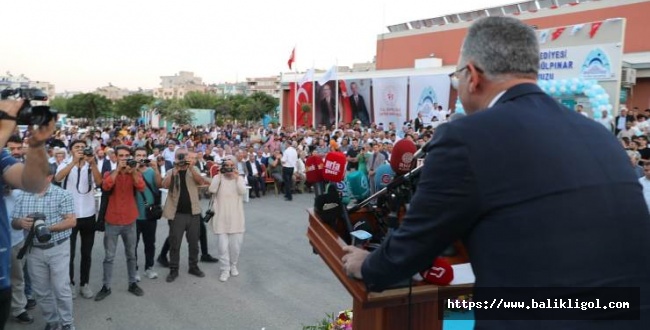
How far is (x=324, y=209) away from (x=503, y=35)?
1262mm

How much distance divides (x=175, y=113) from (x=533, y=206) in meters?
43.7

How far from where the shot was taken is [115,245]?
6.36m

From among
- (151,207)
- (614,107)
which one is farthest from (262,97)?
(151,207)

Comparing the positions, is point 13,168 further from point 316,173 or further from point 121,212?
point 121,212

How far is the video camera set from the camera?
479 cm

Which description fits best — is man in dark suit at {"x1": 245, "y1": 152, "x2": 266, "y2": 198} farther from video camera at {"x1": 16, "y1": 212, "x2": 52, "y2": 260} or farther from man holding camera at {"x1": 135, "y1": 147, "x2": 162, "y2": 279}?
video camera at {"x1": 16, "y1": 212, "x2": 52, "y2": 260}

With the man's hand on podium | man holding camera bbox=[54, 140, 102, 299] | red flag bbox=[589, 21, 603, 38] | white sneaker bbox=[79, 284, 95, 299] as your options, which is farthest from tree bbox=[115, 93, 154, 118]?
the man's hand on podium

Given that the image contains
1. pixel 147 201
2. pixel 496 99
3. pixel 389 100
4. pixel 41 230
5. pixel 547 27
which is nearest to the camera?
pixel 496 99

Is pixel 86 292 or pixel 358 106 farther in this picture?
pixel 358 106

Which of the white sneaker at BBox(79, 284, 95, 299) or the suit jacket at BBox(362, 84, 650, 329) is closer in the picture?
the suit jacket at BBox(362, 84, 650, 329)

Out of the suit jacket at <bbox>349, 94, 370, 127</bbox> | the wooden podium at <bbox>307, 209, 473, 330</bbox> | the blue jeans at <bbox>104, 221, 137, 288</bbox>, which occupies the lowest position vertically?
the blue jeans at <bbox>104, 221, 137, 288</bbox>

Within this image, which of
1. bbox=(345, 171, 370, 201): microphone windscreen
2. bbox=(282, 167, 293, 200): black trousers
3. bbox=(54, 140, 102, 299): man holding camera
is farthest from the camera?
bbox=(282, 167, 293, 200): black trousers

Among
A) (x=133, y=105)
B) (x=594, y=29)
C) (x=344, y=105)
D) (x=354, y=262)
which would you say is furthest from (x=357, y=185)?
(x=133, y=105)

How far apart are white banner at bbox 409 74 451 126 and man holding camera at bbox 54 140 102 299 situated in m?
15.7
